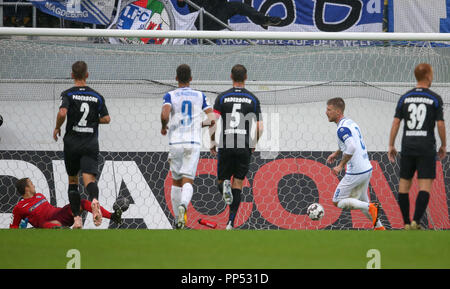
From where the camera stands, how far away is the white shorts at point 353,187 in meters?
8.03

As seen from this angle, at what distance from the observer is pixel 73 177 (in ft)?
24.1

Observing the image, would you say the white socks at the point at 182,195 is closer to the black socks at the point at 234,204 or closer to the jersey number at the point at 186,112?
the black socks at the point at 234,204

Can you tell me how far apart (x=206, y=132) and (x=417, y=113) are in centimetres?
322

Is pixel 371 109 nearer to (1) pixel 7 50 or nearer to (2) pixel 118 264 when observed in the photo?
(1) pixel 7 50

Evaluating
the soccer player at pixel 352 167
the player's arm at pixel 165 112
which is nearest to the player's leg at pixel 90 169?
the player's arm at pixel 165 112

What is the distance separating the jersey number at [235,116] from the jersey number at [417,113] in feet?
5.76

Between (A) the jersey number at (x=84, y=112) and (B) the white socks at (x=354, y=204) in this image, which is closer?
(A) the jersey number at (x=84, y=112)

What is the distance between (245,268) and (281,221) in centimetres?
482

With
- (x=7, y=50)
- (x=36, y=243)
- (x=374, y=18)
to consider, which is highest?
(x=374, y=18)

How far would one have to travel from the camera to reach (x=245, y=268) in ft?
14.8

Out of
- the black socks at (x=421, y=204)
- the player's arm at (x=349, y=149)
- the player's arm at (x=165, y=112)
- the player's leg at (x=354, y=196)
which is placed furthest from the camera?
the player's leg at (x=354, y=196)

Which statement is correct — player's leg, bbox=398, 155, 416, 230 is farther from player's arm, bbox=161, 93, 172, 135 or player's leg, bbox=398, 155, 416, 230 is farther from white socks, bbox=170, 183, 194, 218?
player's arm, bbox=161, 93, 172, 135

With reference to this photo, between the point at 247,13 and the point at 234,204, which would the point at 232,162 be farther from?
the point at 247,13
